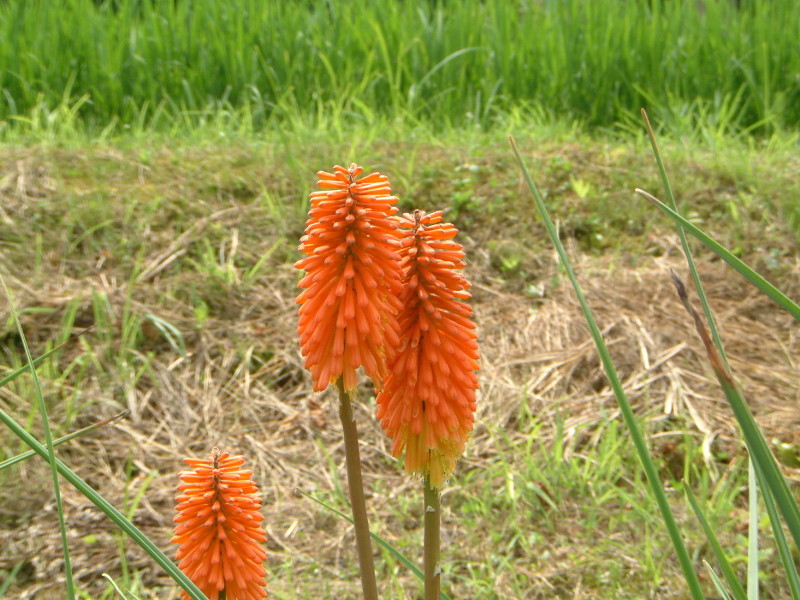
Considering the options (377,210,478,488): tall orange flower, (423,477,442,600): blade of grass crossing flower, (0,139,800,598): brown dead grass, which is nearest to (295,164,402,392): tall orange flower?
(377,210,478,488): tall orange flower

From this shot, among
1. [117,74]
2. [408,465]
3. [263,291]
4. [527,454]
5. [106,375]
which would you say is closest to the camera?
[408,465]

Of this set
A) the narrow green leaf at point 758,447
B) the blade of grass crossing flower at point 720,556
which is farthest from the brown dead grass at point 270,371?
the narrow green leaf at point 758,447

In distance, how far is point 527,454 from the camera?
2.88m

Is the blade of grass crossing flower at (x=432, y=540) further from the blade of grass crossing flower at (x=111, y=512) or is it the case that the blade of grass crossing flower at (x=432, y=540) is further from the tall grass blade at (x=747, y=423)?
the tall grass blade at (x=747, y=423)

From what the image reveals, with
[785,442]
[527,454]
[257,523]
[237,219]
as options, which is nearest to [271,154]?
[237,219]

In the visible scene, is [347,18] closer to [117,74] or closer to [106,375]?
[117,74]

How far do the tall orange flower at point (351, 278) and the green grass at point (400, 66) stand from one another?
12.6 feet

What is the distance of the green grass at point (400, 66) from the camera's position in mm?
5066

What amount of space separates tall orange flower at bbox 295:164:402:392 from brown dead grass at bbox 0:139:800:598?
57.9 inches

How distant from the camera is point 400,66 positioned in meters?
5.08

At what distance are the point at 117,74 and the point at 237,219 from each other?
1.80m

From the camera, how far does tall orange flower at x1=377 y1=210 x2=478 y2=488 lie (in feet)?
3.79

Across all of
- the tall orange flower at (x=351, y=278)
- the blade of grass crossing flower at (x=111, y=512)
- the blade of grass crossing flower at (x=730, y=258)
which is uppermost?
the blade of grass crossing flower at (x=730, y=258)

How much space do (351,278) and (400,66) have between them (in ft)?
13.6
